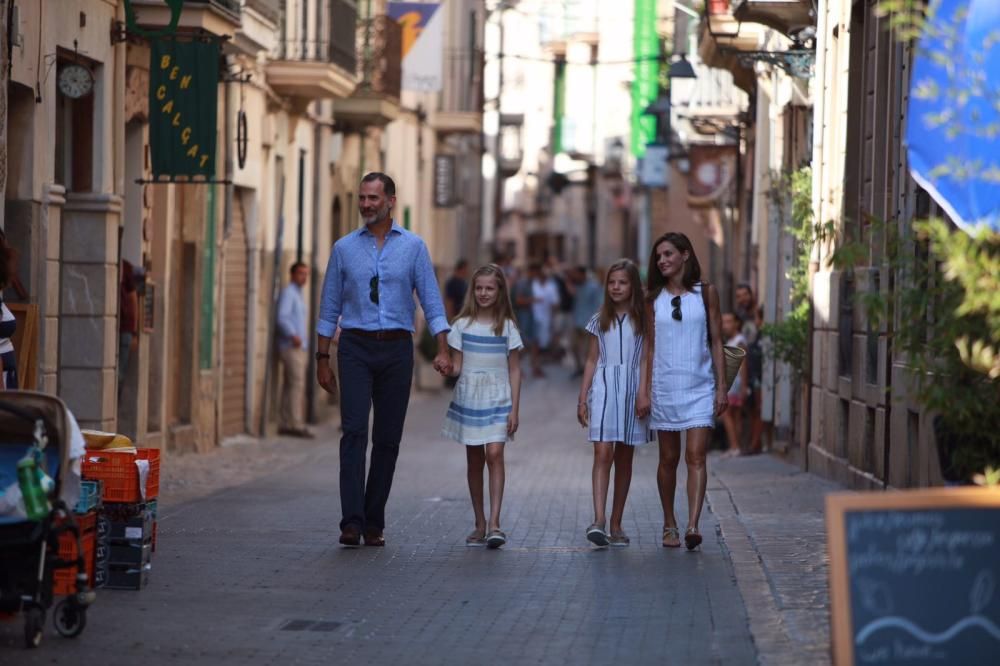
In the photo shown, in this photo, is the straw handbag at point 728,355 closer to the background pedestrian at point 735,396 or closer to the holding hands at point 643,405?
the holding hands at point 643,405

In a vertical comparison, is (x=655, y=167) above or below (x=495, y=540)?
above

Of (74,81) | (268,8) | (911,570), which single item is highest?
(268,8)

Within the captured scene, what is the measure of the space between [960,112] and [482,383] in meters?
5.02

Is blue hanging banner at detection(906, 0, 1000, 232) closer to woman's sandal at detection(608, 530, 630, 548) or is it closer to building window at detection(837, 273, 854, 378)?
woman's sandal at detection(608, 530, 630, 548)

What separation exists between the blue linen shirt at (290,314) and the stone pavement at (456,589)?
8589 mm

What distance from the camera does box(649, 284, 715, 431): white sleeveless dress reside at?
12164 mm

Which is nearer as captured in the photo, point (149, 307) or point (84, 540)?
point (84, 540)

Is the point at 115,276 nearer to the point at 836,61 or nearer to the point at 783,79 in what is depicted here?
the point at 836,61

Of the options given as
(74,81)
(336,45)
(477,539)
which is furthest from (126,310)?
(336,45)

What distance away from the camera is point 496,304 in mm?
12453

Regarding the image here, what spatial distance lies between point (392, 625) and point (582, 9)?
6675 cm

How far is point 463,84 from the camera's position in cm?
4841

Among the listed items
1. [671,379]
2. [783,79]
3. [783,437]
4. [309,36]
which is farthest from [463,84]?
[671,379]

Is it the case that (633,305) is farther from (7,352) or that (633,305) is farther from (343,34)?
(343,34)
